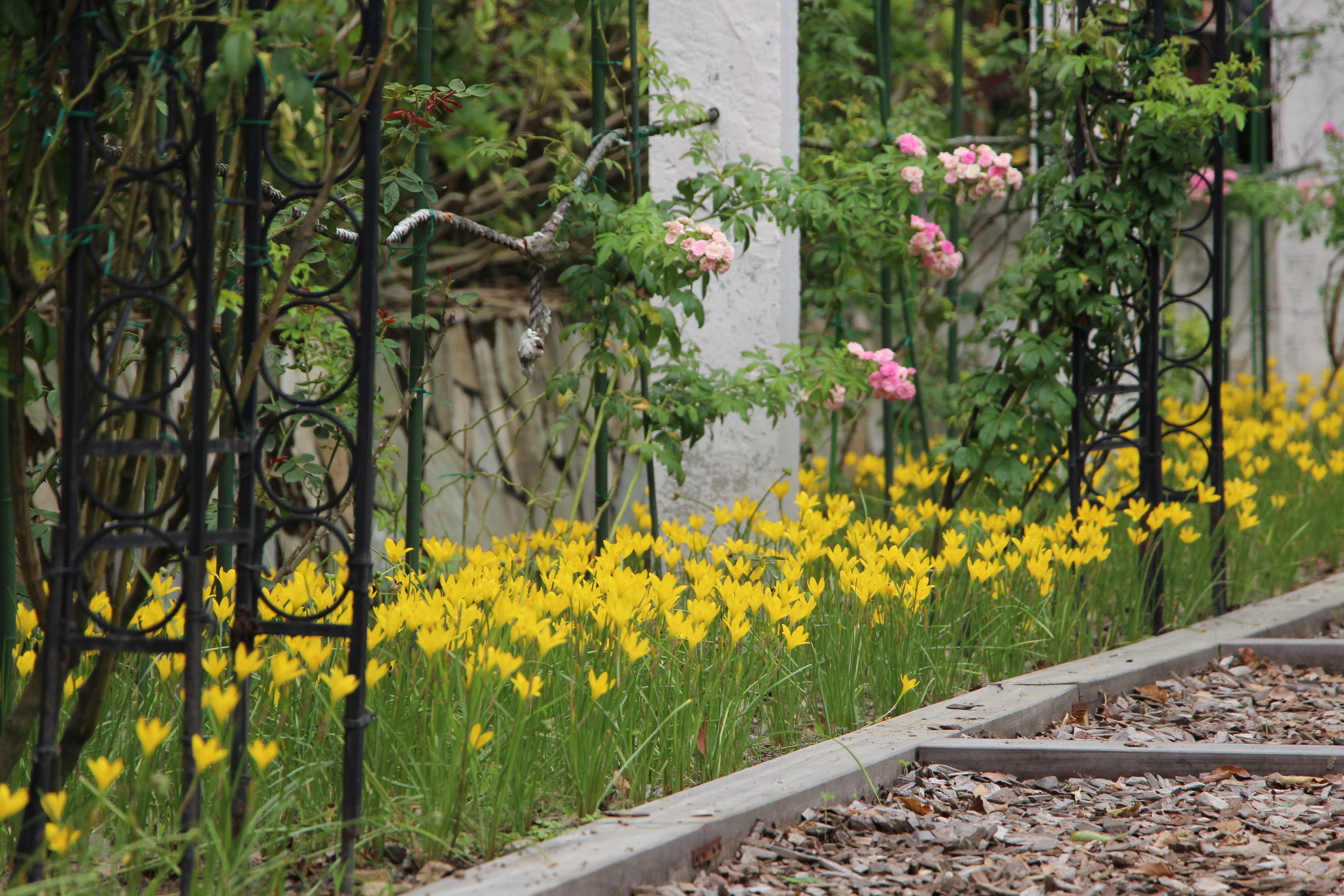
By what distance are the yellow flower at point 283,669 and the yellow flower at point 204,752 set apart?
161 mm

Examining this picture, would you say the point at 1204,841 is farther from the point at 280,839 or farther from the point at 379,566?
the point at 379,566

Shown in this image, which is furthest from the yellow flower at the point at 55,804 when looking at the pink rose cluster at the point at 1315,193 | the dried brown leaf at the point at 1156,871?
the pink rose cluster at the point at 1315,193

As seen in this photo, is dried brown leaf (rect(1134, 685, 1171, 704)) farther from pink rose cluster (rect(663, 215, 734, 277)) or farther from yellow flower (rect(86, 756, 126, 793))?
yellow flower (rect(86, 756, 126, 793))

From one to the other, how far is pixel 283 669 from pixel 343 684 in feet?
0.31

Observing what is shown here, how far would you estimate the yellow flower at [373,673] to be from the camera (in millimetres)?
1876

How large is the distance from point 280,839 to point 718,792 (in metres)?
0.77

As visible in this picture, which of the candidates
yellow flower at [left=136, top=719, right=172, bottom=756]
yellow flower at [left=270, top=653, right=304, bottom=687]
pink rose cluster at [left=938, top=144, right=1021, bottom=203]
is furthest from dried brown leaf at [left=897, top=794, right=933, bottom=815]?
pink rose cluster at [left=938, top=144, right=1021, bottom=203]

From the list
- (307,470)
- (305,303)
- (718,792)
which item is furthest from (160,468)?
(718,792)

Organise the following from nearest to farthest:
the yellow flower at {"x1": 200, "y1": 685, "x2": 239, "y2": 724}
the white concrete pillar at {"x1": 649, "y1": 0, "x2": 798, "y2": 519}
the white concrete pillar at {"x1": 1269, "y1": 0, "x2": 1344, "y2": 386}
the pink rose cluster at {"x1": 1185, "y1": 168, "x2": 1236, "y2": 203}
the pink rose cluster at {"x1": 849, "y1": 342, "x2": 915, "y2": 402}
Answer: the yellow flower at {"x1": 200, "y1": 685, "x2": 239, "y2": 724} < the pink rose cluster at {"x1": 849, "y1": 342, "x2": 915, "y2": 402} < the white concrete pillar at {"x1": 649, "y1": 0, "x2": 798, "y2": 519} < the pink rose cluster at {"x1": 1185, "y1": 168, "x2": 1236, "y2": 203} < the white concrete pillar at {"x1": 1269, "y1": 0, "x2": 1344, "y2": 386}

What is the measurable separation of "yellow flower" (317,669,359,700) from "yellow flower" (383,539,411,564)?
1122 mm

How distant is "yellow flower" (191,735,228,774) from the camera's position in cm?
155

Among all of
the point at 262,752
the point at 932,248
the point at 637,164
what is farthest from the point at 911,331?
the point at 262,752

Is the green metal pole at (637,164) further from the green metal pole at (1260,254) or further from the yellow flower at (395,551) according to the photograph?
the green metal pole at (1260,254)

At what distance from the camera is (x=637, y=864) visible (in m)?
1.87
